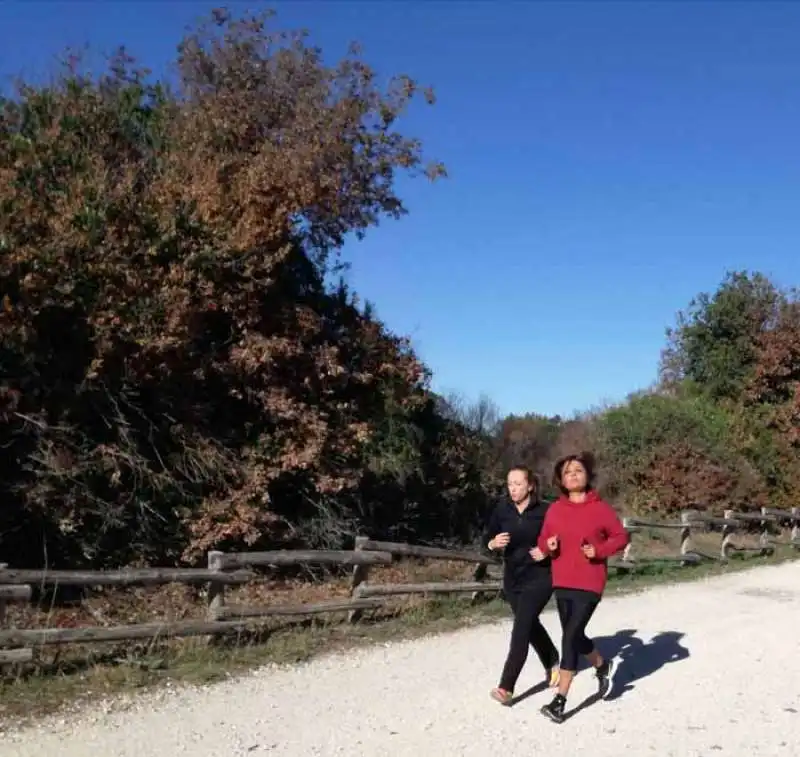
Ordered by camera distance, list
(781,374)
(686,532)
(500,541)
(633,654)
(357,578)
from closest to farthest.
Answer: (500,541), (633,654), (357,578), (686,532), (781,374)

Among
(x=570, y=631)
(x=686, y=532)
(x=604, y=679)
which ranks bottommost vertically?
(x=604, y=679)

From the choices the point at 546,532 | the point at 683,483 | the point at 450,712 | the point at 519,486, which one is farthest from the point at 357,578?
the point at 683,483

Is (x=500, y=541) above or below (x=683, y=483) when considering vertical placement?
below

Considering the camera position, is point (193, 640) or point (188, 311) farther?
point (188, 311)

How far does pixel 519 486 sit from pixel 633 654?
303cm

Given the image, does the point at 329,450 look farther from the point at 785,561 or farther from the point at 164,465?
the point at 785,561

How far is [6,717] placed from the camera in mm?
5914

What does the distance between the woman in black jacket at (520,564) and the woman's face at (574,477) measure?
341 millimetres

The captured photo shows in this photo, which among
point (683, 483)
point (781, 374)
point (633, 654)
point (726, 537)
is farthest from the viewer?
point (781, 374)

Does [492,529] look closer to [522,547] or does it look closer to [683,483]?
[522,547]

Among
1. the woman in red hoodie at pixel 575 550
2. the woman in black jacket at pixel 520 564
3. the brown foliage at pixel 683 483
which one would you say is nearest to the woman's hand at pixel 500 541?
the woman in black jacket at pixel 520 564

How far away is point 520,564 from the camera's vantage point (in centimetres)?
676

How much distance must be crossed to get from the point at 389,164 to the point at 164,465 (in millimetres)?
6540

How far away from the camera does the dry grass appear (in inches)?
263
